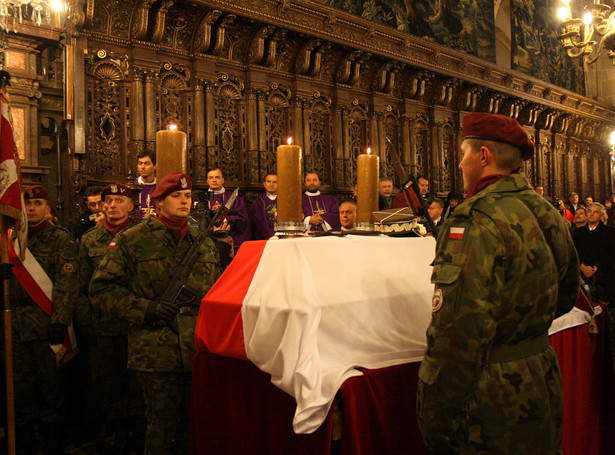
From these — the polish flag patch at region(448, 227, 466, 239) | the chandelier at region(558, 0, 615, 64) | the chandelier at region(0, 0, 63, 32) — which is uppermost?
the chandelier at region(0, 0, 63, 32)

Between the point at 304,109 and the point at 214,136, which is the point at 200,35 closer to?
the point at 214,136

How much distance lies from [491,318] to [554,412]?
0.46 metres

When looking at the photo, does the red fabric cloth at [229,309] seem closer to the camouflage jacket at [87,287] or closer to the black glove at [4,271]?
the black glove at [4,271]

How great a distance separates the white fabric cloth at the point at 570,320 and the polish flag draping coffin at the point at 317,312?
92 centimetres

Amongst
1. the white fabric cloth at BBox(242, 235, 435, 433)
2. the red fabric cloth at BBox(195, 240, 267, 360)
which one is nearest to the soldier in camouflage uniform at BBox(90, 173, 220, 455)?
the red fabric cloth at BBox(195, 240, 267, 360)

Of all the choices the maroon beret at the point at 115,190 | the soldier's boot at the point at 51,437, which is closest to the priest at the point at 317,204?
the maroon beret at the point at 115,190

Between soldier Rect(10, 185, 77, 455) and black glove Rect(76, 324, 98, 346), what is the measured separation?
36cm

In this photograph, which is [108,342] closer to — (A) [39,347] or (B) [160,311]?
(A) [39,347]

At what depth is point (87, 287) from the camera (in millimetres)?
3543

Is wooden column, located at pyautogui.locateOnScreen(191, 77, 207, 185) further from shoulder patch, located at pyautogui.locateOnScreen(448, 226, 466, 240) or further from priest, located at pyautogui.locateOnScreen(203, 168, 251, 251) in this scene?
shoulder patch, located at pyautogui.locateOnScreen(448, 226, 466, 240)

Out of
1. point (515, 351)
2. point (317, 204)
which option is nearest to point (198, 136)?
point (317, 204)

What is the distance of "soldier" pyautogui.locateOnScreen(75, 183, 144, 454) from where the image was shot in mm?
3471

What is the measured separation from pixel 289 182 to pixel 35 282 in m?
2.26

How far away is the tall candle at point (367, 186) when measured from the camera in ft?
6.97
